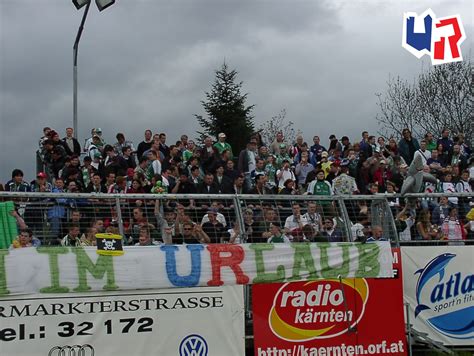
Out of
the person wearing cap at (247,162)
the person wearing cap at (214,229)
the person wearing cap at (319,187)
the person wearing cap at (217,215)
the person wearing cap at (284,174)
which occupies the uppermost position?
the person wearing cap at (247,162)

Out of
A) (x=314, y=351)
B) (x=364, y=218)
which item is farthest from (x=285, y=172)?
(x=314, y=351)

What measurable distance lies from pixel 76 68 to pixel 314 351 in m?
11.5

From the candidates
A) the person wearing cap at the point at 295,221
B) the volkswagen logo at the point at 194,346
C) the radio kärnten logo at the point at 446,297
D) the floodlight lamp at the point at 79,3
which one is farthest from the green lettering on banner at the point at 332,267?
the floodlight lamp at the point at 79,3

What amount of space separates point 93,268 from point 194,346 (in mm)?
1621

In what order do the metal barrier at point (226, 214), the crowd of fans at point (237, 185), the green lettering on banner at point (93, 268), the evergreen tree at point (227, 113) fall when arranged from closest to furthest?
1. the green lettering on banner at point (93, 268)
2. the metal barrier at point (226, 214)
3. the crowd of fans at point (237, 185)
4. the evergreen tree at point (227, 113)

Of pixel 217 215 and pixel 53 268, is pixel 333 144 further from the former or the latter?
pixel 53 268

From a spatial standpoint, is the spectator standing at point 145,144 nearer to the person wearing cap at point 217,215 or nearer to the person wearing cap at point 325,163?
the person wearing cap at point 325,163

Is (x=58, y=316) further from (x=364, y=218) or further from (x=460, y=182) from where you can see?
(x=460, y=182)

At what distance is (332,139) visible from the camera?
64.5ft

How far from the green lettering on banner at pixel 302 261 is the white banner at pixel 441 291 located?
1.52 meters

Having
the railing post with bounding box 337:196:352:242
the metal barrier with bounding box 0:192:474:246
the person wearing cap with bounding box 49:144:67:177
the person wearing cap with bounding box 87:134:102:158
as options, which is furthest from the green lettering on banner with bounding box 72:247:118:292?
the person wearing cap with bounding box 87:134:102:158

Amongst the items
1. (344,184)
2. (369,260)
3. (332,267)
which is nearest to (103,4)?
(344,184)

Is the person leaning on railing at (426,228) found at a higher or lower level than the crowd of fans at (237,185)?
lower

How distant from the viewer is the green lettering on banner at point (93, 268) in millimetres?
A: 8844
